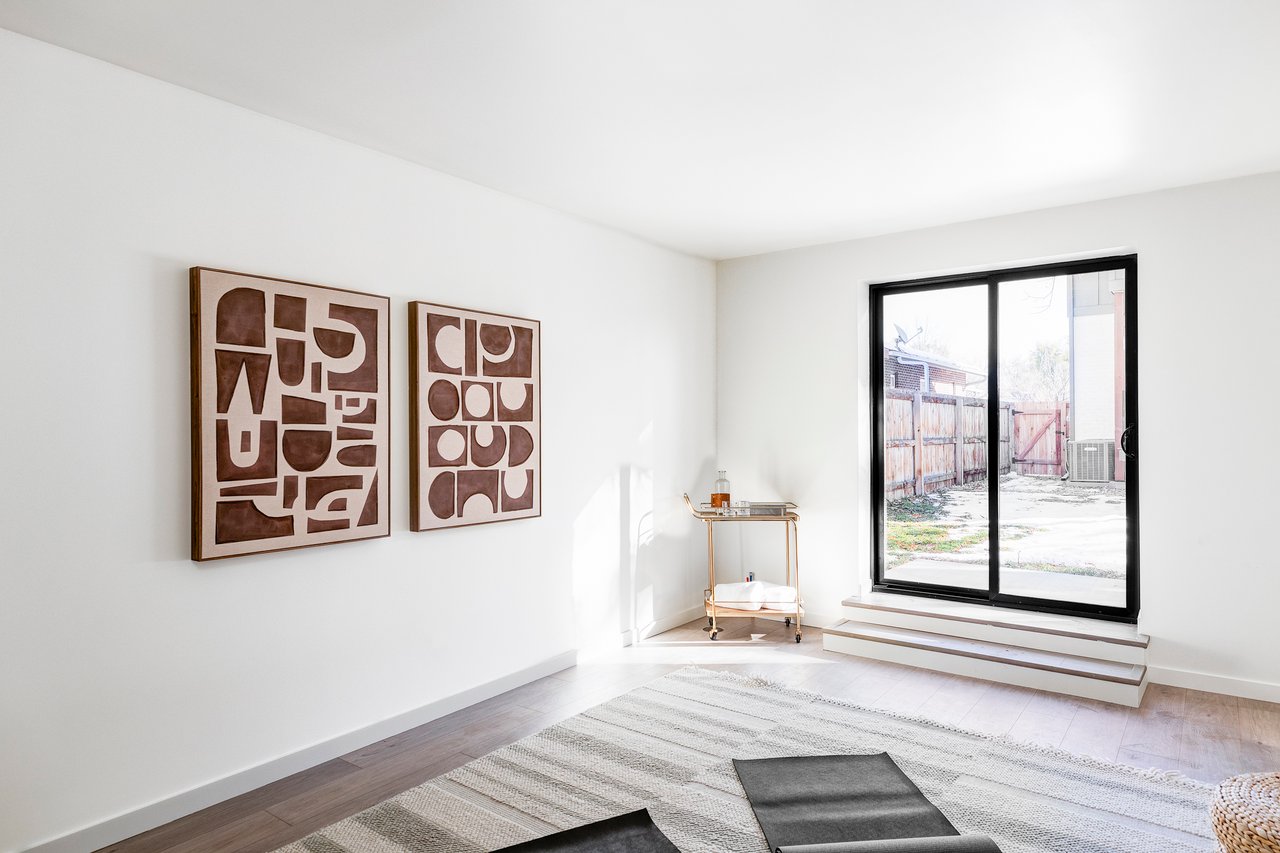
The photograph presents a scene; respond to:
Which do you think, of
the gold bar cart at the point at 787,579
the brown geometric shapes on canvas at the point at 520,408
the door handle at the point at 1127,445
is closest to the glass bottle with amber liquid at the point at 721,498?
the gold bar cart at the point at 787,579

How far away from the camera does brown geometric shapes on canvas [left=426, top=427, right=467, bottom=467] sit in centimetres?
356

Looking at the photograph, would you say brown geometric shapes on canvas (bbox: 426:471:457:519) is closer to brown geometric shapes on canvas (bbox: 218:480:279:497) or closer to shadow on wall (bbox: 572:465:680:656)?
brown geometric shapes on canvas (bbox: 218:480:279:497)

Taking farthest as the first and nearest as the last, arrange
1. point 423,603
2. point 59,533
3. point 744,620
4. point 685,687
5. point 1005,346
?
point 744,620 < point 1005,346 < point 685,687 < point 423,603 < point 59,533

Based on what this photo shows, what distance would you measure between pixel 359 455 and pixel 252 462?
1.53ft

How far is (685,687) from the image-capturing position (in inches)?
157

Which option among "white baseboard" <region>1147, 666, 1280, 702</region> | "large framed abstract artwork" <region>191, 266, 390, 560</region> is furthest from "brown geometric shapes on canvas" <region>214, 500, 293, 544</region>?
"white baseboard" <region>1147, 666, 1280, 702</region>

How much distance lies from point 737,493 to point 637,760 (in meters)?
2.80

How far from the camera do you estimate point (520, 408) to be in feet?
13.2

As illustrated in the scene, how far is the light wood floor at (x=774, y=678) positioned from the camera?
2.73 metres

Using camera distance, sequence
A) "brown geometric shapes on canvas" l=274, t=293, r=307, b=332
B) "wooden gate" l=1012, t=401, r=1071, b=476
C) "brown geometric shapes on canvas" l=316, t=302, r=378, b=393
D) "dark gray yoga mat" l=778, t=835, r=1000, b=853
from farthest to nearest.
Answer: "wooden gate" l=1012, t=401, r=1071, b=476 < "brown geometric shapes on canvas" l=316, t=302, r=378, b=393 < "brown geometric shapes on canvas" l=274, t=293, r=307, b=332 < "dark gray yoga mat" l=778, t=835, r=1000, b=853

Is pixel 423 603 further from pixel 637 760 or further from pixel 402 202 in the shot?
pixel 402 202

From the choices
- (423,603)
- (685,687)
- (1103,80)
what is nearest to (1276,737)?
(685,687)

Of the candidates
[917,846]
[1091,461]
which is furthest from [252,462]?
[1091,461]

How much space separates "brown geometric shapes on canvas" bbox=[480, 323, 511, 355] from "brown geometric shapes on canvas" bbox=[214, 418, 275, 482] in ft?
3.87
